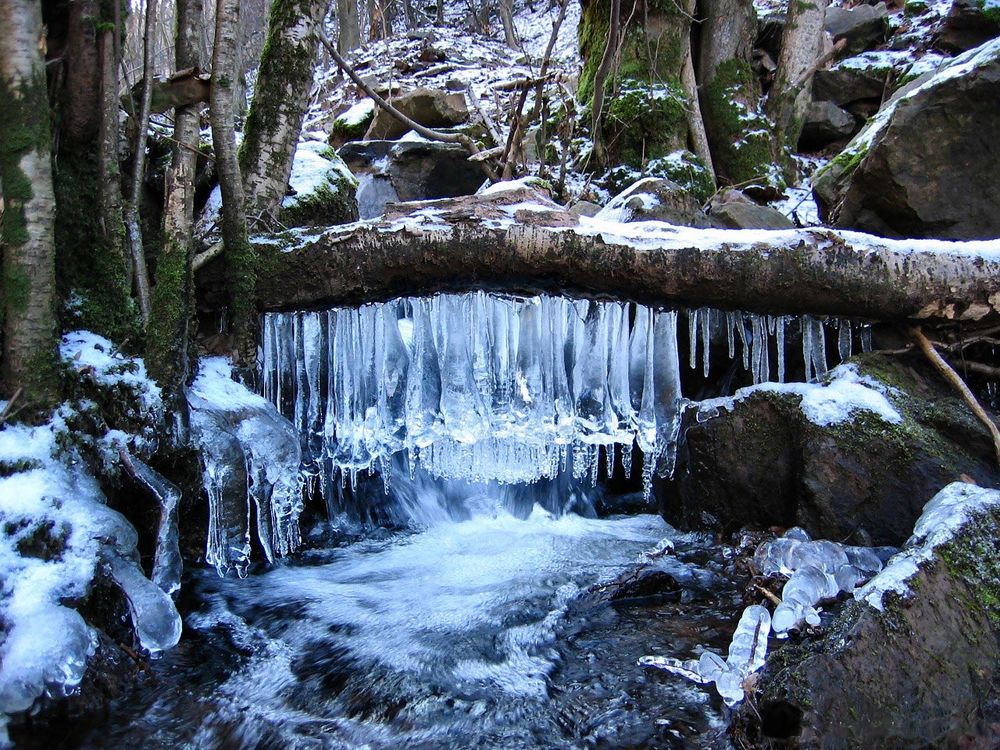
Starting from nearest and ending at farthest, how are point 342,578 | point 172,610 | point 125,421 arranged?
point 172,610
point 125,421
point 342,578

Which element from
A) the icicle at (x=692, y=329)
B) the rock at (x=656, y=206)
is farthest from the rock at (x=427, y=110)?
the icicle at (x=692, y=329)

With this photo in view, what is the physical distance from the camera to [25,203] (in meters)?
2.93

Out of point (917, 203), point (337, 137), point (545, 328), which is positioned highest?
point (337, 137)

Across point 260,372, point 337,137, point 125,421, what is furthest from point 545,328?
point 337,137

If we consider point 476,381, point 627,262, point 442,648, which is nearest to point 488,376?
point 476,381

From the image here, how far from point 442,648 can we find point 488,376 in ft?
5.50

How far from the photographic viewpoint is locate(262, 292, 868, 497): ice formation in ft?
14.1

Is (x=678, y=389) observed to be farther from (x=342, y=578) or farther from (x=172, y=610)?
(x=172, y=610)

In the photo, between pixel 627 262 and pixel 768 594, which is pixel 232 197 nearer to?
pixel 627 262

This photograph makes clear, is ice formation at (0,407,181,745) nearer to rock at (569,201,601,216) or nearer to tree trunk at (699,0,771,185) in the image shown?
rock at (569,201,601,216)

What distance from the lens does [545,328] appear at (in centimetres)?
443

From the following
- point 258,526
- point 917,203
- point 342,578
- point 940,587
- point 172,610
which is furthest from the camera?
point 917,203

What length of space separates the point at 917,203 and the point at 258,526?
472cm

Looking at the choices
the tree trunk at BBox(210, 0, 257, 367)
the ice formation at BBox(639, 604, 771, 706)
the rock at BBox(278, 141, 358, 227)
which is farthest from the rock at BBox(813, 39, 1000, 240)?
the tree trunk at BBox(210, 0, 257, 367)
